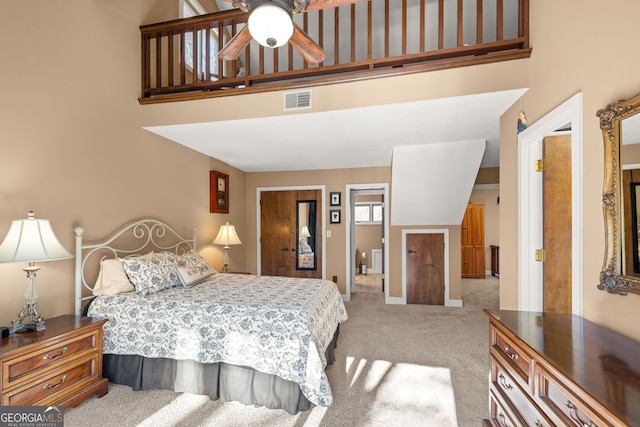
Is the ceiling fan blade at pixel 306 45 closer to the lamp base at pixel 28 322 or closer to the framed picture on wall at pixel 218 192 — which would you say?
the lamp base at pixel 28 322

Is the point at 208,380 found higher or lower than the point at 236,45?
lower

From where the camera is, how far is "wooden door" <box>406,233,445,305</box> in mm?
4766

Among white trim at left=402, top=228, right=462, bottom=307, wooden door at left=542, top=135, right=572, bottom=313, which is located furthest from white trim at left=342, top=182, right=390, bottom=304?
wooden door at left=542, top=135, right=572, bottom=313

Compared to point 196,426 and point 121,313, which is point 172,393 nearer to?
point 196,426

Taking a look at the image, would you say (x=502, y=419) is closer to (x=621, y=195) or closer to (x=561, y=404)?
(x=561, y=404)

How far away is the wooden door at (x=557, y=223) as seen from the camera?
82.5 inches

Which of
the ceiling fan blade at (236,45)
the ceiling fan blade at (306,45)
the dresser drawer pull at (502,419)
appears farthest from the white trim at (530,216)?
the ceiling fan blade at (236,45)

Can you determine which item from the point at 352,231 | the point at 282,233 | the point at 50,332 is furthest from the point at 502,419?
the point at 282,233

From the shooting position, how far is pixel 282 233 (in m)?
5.45

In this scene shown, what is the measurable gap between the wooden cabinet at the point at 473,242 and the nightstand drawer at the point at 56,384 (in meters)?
6.94

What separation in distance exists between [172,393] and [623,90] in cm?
326

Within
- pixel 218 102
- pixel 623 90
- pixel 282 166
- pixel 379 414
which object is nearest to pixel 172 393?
pixel 379 414

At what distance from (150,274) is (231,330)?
1.03m

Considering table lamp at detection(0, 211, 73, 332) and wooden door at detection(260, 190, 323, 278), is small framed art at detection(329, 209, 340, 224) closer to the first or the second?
wooden door at detection(260, 190, 323, 278)
